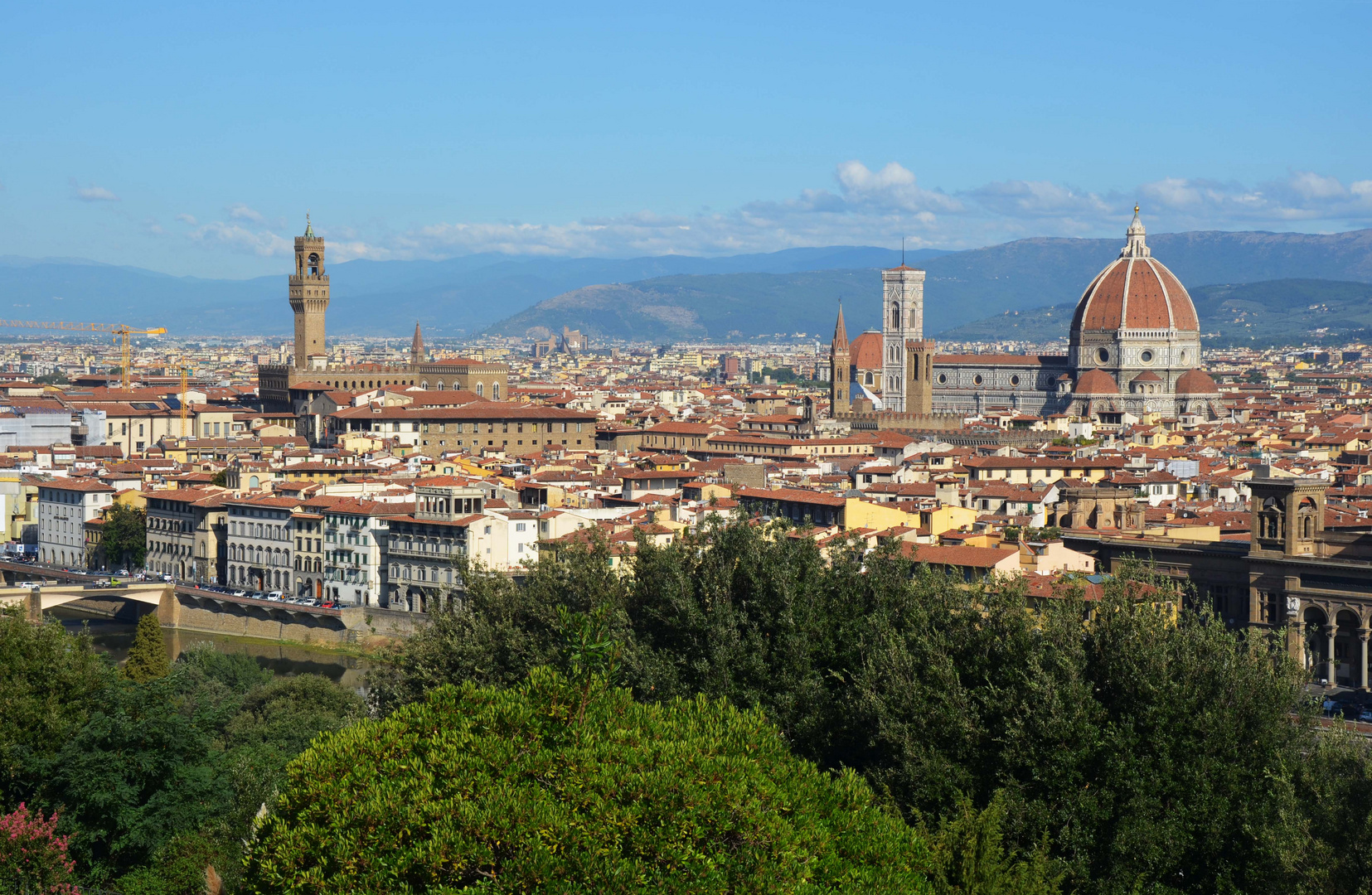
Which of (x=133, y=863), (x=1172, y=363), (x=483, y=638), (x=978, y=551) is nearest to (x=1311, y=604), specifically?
(x=978, y=551)

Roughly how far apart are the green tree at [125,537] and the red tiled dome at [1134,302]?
5929 centimetres

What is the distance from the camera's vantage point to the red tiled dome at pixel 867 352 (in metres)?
109

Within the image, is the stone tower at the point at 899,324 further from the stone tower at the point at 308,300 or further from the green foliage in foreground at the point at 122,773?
the green foliage in foreground at the point at 122,773

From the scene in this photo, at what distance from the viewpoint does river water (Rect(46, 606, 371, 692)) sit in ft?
136

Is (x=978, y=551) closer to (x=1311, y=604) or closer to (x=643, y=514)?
(x=1311, y=604)

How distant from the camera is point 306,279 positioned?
98.6 meters

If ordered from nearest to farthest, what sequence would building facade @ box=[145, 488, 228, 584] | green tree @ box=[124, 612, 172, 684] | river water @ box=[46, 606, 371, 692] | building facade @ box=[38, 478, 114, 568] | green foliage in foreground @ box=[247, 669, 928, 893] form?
green foliage in foreground @ box=[247, 669, 928, 893] → green tree @ box=[124, 612, 172, 684] → river water @ box=[46, 606, 371, 692] → building facade @ box=[145, 488, 228, 584] → building facade @ box=[38, 478, 114, 568]

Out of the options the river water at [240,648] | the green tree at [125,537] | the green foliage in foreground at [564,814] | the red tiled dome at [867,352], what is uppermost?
the red tiled dome at [867,352]

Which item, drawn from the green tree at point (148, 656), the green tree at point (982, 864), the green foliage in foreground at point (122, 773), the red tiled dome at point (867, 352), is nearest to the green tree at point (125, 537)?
the green tree at point (148, 656)

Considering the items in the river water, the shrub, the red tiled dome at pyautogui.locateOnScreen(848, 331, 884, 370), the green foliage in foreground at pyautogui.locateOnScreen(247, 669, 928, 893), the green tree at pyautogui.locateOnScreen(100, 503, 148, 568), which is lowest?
the river water

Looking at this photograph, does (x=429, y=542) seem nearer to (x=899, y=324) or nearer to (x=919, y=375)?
(x=919, y=375)

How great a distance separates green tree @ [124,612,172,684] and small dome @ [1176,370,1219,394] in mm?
74155

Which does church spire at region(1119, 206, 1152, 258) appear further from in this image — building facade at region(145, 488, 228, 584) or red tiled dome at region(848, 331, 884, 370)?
building facade at region(145, 488, 228, 584)

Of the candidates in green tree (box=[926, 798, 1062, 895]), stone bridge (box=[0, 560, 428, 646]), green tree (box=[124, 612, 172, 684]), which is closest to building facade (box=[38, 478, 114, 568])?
stone bridge (box=[0, 560, 428, 646])
